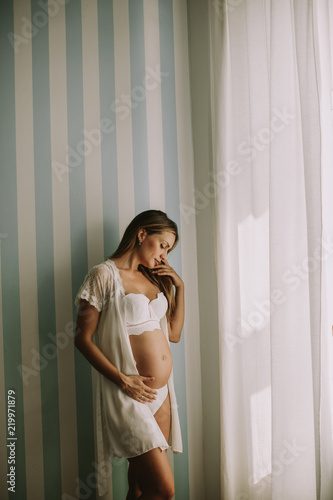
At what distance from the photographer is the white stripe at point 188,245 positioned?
87.3 inches

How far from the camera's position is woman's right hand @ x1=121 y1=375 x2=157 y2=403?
161cm

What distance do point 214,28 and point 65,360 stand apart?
67.8 inches

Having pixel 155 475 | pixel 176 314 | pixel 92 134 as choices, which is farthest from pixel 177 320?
pixel 92 134

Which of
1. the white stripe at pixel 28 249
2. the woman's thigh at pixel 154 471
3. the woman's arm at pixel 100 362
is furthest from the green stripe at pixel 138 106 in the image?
the woman's thigh at pixel 154 471

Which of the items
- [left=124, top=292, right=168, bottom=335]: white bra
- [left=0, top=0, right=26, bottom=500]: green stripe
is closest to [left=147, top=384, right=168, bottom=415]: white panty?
[left=124, top=292, right=168, bottom=335]: white bra

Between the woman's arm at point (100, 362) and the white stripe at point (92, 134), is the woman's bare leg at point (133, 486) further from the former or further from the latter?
the white stripe at point (92, 134)

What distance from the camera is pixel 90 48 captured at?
2.07 metres

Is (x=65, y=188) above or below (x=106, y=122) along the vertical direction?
below

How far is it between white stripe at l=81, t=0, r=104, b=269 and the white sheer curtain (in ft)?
1.90

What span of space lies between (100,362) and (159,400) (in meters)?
0.30

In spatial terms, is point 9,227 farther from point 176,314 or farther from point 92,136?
point 176,314

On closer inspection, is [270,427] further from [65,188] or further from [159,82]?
[159,82]

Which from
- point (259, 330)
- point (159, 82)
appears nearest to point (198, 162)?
point (159, 82)

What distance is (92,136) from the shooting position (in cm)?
206
